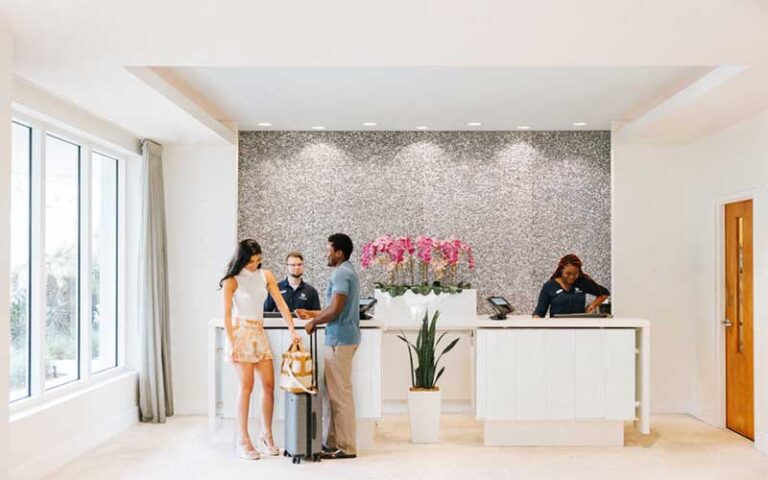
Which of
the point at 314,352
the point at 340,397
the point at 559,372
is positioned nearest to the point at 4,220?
the point at 314,352

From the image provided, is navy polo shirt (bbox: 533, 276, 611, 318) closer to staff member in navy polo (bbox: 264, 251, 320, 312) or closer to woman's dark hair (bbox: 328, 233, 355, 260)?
staff member in navy polo (bbox: 264, 251, 320, 312)

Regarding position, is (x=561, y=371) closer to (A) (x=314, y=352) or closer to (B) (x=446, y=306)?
(B) (x=446, y=306)

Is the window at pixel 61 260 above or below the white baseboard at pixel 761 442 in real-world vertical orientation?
above

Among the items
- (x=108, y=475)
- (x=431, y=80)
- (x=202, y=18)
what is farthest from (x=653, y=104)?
(x=108, y=475)

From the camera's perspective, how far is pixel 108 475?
570cm

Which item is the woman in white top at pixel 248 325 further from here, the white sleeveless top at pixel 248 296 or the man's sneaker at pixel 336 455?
the man's sneaker at pixel 336 455

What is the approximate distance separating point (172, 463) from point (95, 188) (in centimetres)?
246

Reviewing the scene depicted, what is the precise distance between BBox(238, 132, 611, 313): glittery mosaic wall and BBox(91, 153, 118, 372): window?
131 cm

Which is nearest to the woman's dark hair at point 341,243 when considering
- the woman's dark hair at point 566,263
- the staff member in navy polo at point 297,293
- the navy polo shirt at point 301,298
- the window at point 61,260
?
the staff member in navy polo at point 297,293

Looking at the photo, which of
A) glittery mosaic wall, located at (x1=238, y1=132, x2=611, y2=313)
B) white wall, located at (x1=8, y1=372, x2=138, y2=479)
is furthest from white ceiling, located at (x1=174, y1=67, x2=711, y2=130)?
white wall, located at (x1=8, y1=372, x2=138, y2=479)

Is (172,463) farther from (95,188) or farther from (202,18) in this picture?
(202,18)

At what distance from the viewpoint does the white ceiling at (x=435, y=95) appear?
19.7 ft

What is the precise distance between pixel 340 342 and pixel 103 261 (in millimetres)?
2621

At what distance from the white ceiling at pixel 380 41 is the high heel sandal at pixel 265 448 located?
241cm
